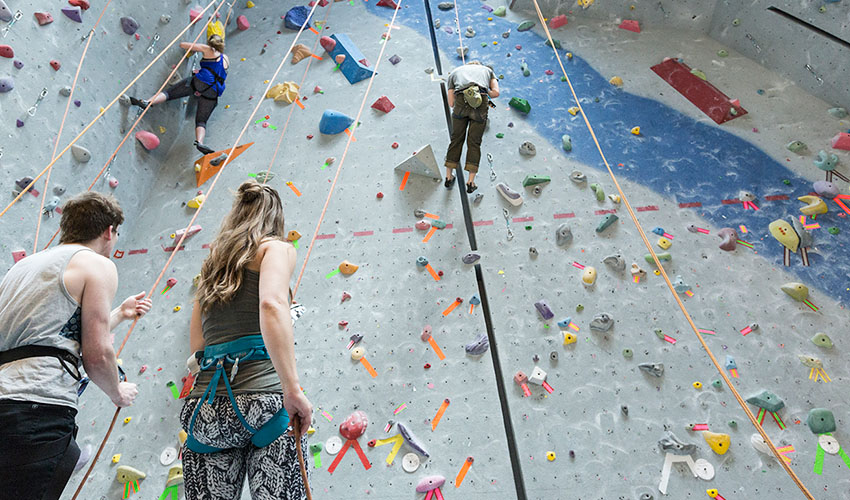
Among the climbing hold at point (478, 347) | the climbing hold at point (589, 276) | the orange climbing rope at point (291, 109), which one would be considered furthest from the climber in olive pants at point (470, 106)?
the orange climbing rope at point (291, 109)

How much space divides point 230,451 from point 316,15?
3.72m

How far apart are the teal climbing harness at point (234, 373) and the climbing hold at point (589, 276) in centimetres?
175

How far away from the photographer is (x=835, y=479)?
2.22 m

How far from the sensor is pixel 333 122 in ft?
11.8

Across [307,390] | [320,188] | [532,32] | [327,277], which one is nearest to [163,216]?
[320,188]

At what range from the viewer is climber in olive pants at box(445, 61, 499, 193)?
3.07 metres

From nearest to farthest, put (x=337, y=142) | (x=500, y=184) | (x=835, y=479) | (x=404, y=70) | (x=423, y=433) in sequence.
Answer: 1. (x=835, y=479)
2. (x=423, y=433)
3. (x=500, y=184)
4. (x=337, y=142)
5. (x=404, y=70)

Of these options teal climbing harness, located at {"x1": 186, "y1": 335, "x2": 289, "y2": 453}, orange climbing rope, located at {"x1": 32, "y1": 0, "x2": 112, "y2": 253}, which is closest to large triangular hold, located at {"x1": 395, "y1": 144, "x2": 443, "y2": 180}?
orange climbing rope, located at {"x1": 32, "y1": 0, "x2": 112, "y2": 253}

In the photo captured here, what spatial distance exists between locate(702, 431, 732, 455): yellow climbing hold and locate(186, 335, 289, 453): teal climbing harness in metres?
1.68

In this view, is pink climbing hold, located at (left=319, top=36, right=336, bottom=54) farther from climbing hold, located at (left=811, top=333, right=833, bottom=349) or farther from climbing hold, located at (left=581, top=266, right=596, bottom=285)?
climbing hold, located at (left=811, top=333, right=833, bottom=349)

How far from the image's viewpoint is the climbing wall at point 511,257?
7.75 ft

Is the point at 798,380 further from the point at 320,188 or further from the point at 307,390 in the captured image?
the point at 320,188

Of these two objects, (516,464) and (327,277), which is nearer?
(516,464)

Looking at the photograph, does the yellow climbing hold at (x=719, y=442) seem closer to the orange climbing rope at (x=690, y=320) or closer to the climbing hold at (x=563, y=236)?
the orange climbing rope at (x=690, y=320)
